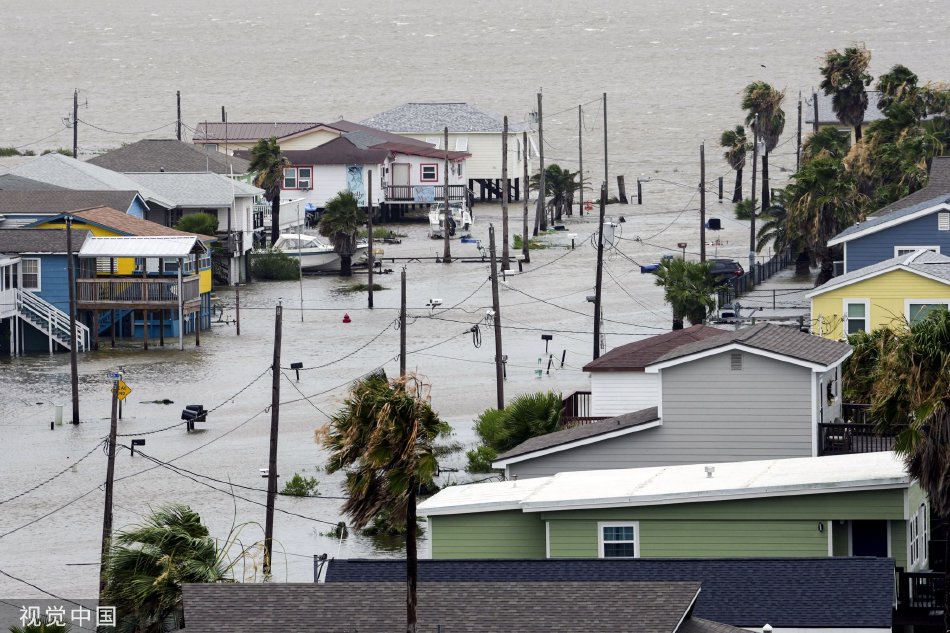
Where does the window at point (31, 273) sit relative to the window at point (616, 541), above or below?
above

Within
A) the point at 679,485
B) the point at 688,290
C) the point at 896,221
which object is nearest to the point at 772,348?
the point at 679,485

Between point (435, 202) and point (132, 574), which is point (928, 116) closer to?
point (435, 202)

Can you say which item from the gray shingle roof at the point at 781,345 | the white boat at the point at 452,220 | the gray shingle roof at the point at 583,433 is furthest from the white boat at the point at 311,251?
the gray shingle roof at the point at 781,345

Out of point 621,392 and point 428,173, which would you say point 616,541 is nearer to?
point 621,392

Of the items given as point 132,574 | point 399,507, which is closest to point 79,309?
point 132,574

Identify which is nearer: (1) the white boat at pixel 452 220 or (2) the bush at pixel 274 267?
(2) the bush at pixel 274 267

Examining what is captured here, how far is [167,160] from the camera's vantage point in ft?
A: 314

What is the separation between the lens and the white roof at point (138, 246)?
67562mm

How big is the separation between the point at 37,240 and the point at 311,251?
1893 cm

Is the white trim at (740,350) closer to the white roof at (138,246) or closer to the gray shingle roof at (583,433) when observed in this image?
the gray shingle roof at (583,433)

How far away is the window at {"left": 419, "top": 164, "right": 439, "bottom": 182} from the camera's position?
107 meters

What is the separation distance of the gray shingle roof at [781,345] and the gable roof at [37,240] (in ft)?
119

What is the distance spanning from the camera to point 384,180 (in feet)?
342

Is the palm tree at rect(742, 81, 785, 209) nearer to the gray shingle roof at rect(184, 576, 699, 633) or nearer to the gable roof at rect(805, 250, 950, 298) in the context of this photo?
the gable roof at rect(805, 250, 950, 298)
